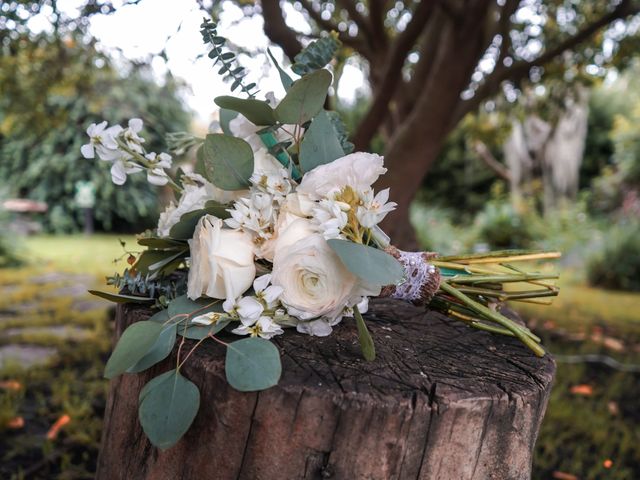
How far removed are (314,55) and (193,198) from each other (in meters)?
0.42

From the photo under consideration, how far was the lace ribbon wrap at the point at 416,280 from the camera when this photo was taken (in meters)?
1.17

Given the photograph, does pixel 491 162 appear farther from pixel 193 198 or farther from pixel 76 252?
pixel 193 198

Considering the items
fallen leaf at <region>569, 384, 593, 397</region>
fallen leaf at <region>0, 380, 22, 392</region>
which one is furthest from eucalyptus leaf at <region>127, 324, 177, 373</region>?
fallen leaf at <region>569, 384, 593, 397</region>

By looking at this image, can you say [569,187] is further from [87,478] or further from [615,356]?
[87,478]

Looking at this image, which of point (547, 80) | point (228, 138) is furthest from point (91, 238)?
point (228, 138)

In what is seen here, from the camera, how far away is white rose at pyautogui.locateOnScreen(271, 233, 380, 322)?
3.02 feet

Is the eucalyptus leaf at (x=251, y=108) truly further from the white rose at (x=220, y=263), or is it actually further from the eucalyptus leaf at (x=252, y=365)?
the eucalyptus leaf at (x=252, y=365)

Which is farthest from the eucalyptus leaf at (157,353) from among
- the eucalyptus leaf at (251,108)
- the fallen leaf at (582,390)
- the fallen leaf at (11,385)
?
the fallen leaf at (582,390)

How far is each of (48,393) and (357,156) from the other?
2404 mm

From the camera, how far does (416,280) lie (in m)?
1.19

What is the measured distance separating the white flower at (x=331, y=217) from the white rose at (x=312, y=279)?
0.02 m

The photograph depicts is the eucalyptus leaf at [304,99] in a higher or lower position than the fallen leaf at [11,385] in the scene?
higher

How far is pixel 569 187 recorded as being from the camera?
10.3 meters

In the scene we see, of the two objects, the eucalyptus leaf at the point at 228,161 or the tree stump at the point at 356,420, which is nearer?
the tree stump at the point at 356,420
